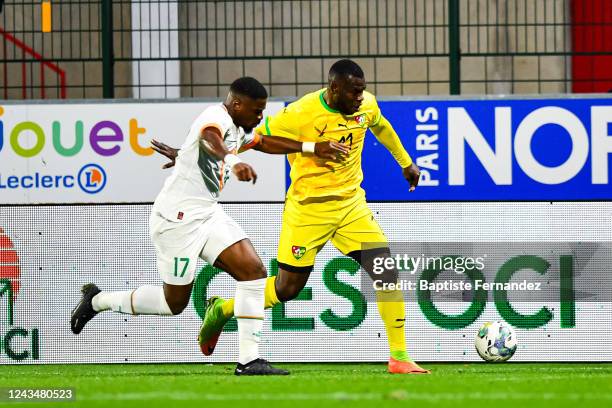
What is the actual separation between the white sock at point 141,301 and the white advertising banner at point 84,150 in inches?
97.8

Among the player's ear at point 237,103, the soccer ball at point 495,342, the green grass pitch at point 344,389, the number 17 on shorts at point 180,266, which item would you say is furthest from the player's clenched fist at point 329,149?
the soccer ball at point 495,342

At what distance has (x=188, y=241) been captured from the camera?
8.34 m

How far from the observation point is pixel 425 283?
35.8ft

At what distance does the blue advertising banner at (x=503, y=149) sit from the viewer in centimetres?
1110

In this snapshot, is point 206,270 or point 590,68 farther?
point 590,68

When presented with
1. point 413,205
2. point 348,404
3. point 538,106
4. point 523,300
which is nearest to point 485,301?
point 523,300

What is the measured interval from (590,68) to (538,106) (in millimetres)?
2915

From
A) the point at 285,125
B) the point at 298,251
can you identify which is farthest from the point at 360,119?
the point at 298,251

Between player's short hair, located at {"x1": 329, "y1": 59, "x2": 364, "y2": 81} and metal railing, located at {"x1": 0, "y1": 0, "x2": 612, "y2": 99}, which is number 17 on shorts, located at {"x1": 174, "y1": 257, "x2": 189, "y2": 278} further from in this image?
metal railing, located at {"x1": 0, "y1": 0, "x2": 612, "y2": 99}

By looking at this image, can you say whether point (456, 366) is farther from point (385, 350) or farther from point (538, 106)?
point (538, 106)

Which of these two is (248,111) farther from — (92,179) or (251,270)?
(92,179)

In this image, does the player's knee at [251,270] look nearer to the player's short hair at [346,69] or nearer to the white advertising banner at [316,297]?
the player's short hair at [346,69]

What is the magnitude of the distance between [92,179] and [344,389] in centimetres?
483

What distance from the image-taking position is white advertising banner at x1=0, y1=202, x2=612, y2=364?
10.9 metres
